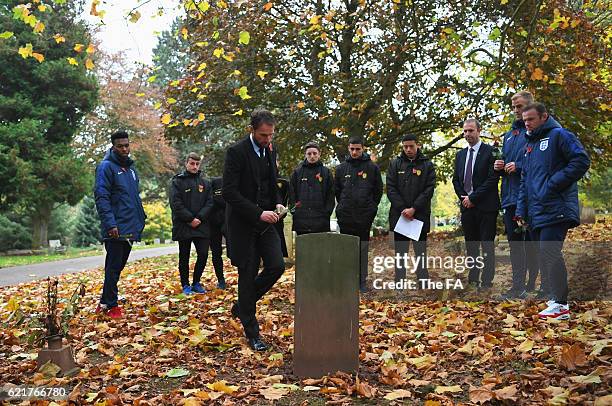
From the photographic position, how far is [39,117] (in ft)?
84.2

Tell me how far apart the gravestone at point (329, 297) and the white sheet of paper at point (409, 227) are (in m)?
3.31

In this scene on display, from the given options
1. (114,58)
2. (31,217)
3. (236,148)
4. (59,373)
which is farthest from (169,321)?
(114,58)

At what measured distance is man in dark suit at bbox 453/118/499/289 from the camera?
754cm

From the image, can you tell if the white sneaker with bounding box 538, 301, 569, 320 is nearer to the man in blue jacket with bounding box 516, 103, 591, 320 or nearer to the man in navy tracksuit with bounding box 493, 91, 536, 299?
the man in blue jacket with bounding box 516, 103, 591, 320

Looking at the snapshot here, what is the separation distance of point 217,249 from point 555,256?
536 cm

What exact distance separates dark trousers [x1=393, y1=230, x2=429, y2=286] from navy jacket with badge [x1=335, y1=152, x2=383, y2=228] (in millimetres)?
535

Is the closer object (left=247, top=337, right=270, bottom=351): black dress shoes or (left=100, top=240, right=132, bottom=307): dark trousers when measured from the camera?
(left=247, top=337, right=270, bottom=351): black dress shoes

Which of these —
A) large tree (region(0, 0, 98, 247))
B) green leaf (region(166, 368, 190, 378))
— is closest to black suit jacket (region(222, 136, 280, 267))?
green leaf (region(166, 368, 190, 378))

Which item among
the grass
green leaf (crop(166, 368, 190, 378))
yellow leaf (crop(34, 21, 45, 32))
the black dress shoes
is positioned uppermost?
yellow leaf (crop(34, 21, 45, 32))

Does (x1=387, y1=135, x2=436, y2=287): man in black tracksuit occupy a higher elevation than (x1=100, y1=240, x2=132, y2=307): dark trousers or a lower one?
higher

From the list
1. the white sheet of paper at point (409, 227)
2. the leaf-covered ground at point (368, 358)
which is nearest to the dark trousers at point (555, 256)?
the leaf-covered ground at point (368, 358)

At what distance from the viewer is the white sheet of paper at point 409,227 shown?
779 cm

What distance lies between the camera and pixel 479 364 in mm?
4707

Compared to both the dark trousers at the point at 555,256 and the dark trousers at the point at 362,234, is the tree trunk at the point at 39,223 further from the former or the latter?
the dark trousers at the point at 555,256
